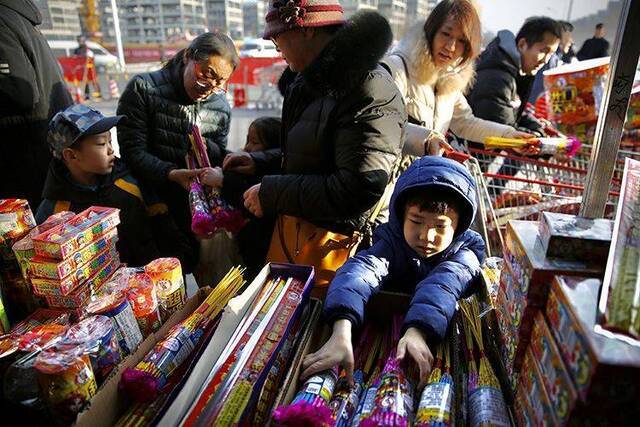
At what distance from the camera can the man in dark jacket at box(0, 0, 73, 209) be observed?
2338mm

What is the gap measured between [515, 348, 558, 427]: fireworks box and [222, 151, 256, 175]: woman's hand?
165cm

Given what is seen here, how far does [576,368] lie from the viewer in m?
0.76

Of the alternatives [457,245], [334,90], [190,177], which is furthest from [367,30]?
[190,177]

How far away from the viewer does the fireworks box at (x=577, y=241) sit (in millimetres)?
980

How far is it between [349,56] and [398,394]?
123cm

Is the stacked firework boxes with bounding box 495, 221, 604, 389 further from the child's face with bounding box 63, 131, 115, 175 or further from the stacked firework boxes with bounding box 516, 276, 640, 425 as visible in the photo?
the child's face with bounding box 63, 131, 115, 175

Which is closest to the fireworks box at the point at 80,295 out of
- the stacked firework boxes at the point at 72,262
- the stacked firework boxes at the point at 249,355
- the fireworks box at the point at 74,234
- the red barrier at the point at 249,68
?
the stacked firework boxes at the point at 72,262

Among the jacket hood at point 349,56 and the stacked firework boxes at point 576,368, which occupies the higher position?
the jacket hood at point 349,56

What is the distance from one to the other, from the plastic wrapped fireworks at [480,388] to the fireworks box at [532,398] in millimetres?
50

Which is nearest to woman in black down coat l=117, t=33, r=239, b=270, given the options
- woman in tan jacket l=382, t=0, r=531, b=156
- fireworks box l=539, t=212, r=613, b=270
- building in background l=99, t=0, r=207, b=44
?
woman in tan jacket l=382, t=0, r=531, b=156

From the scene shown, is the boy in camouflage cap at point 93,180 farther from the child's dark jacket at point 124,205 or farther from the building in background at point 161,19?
the building in background at point 161,19

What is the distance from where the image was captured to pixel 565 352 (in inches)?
32.1

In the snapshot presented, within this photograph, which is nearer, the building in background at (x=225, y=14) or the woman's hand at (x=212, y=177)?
the woman's hand at (x=212, y=177)

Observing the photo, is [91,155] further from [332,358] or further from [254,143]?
[332,358]
